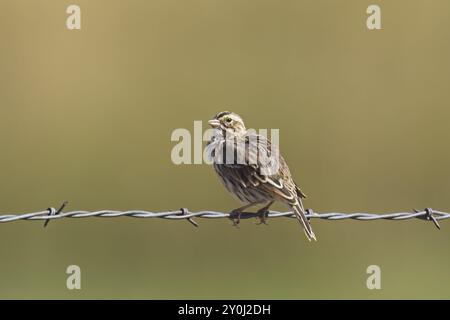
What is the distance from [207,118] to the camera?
49.2ft

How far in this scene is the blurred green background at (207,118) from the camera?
13.0 metres

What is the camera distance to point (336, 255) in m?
13.6

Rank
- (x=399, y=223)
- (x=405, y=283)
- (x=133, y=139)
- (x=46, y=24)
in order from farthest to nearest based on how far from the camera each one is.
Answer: (x=46, y=24) < (x=133, y=139) < (x=399, y=223) < (x=405, y=283)

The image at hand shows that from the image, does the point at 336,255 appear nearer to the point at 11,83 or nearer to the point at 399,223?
the point at 399,223

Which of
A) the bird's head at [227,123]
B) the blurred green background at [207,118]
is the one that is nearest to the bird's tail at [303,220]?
the bird's head at [227,123]

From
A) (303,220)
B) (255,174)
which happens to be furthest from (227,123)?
(303,220)

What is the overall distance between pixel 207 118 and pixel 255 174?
263 inches

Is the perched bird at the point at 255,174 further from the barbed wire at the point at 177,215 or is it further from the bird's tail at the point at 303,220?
the barbed wire at the point at 177,215

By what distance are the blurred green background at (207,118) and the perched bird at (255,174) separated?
398cm

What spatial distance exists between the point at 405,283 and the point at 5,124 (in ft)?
23.6

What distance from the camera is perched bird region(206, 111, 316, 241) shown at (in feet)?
27.1

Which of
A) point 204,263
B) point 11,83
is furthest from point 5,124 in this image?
point 204,263

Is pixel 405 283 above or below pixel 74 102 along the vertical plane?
below

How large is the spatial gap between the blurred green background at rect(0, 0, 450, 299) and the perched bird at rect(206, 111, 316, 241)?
13.1ft
